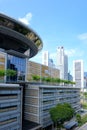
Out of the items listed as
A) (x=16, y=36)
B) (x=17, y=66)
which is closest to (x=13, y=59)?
(x=17, y=66)

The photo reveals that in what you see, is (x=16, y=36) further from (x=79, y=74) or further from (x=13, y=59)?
(x=79, y=74)

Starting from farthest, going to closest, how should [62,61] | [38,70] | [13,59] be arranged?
1. [62,61]
2. [38,70]
3. [13,59]

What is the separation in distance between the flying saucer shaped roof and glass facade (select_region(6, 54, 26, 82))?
211cm

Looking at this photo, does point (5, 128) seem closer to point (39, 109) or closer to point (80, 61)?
point (39, 109)

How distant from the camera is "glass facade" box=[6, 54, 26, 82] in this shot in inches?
1655

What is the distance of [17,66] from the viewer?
45.0 meters

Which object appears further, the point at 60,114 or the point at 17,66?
the point at 17,66

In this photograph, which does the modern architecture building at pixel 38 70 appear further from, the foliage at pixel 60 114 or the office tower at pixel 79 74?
the office tower at pixel 79 74

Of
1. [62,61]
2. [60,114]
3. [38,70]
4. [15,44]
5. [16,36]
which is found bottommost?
[60,114]

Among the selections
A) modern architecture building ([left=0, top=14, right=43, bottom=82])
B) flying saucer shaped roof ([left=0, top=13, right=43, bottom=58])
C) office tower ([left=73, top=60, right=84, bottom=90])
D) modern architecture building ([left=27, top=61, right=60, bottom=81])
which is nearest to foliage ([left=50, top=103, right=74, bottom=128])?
modern architecture building ([left=0, top=14, right=43, bottom=82])

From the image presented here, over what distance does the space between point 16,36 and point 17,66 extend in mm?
8792

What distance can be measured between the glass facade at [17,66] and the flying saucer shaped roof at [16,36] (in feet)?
6.91

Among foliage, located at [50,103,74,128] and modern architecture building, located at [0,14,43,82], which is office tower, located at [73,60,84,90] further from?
foliage, located at [50,103,74,128]

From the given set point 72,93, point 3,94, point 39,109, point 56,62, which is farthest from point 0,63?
point 56,62
